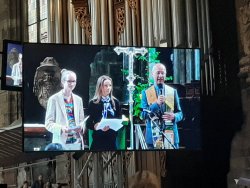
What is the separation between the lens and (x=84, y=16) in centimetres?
1308

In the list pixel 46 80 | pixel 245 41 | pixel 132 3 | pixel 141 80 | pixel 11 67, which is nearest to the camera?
pixel 46 80

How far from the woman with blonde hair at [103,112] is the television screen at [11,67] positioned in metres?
2.14

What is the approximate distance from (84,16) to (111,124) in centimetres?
516

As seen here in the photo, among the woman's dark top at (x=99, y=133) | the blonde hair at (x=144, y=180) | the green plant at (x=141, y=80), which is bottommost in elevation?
the blonde hair at (x=144, y=180)

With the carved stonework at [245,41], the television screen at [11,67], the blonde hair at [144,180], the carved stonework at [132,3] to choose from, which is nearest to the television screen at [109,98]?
the carved stonework at [245,41]

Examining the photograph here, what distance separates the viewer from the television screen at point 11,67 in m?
10.1

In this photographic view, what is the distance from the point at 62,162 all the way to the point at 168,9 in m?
6.29

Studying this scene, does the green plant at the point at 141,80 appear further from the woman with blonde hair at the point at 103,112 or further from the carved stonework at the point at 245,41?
the carved stonework at the point at 245,41

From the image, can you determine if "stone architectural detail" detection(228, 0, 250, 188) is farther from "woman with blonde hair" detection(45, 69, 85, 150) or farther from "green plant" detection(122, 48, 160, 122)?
"woman with blonde hair" detection(45, 69, 85, 150)

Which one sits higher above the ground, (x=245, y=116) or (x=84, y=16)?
(x=84, y=16)

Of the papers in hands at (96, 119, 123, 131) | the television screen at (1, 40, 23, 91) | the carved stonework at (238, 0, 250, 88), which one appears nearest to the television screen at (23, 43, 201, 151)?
the papers in hands at (96, 119, 123, 131)

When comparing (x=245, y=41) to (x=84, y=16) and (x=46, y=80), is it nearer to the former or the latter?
(x=46, y=80)

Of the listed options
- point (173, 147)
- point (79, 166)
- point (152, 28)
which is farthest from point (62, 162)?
point (173, 147)

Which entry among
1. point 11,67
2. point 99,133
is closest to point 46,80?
point 99,133
